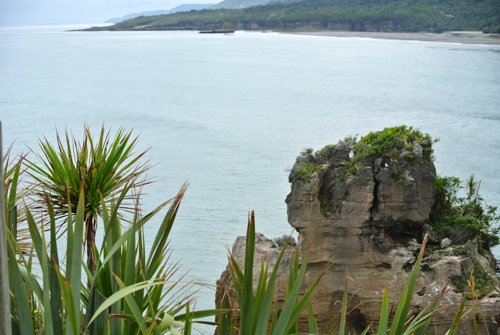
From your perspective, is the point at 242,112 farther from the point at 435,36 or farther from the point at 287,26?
the point at 287,26

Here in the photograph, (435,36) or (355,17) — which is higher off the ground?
(355,17)

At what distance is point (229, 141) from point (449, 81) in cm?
2849

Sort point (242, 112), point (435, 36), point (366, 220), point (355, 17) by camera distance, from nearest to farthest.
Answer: point (366, 220)
point (242, 112)
point (435, 36)
point (355, 17)

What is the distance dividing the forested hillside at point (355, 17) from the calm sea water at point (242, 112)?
13965 mm

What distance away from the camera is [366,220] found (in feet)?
35.2

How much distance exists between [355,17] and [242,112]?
70.8 meters

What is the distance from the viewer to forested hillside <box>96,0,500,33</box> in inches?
3246

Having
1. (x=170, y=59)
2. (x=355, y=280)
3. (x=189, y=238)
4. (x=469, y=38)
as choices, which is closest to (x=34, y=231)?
(x=355, y=280)

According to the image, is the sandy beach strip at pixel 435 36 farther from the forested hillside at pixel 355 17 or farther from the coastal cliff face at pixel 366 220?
the coastal cliff face at pixel 366 220

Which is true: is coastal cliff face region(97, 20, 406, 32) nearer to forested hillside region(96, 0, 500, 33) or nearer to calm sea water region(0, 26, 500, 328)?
forested hillside region(96, 0, 500, 33)

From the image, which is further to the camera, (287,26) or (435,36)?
(287,26)

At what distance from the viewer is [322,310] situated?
11.2 m

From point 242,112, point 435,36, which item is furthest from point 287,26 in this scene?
point 242,112

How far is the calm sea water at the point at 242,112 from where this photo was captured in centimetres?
2100
